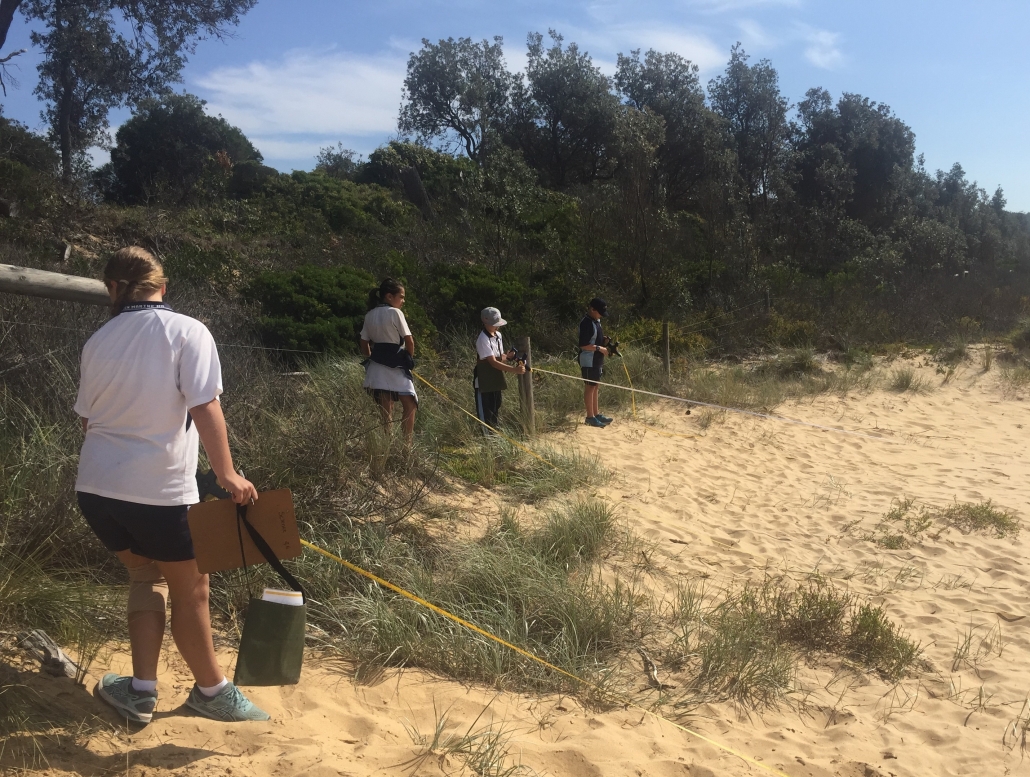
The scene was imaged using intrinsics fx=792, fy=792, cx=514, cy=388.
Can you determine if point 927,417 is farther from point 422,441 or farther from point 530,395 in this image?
point 422,441

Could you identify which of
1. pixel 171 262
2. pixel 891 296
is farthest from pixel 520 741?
pixel 891 296

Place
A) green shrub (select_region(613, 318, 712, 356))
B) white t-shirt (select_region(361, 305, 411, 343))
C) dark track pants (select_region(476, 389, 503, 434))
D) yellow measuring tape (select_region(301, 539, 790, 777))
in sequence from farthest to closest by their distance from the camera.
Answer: green shrub (select_region(613, 318, 712, 356))
dark track pants (select_region(476, 389, 503, 434))
white t-shirt (select_region(361, 305, 411, 343))
yellow measuring tape (select_region(301, 539, 790, 777))

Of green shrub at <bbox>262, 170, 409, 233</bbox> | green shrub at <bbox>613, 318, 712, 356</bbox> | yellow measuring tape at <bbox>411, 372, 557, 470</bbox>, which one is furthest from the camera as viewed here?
green shrub at <bbox>262, 170, 409, 233</bbox>

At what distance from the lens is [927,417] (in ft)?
35.0

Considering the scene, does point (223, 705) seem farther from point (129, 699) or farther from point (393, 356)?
point (393, 356)

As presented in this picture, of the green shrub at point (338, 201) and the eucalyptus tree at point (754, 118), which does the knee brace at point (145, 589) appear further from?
the eucalyptus tree at point (754, 118)

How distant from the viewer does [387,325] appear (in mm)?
6195

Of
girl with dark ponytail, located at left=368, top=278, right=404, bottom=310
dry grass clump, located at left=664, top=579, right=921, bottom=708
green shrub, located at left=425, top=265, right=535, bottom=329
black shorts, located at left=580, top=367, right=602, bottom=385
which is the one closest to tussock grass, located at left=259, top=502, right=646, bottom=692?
dry grass clump, located at left=664, top=579, right=921, bottom=708

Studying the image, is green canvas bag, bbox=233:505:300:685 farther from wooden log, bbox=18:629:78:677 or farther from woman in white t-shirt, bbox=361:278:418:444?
woman in white t-shirt, bbox=361:278:418:444

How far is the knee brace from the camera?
2.62m

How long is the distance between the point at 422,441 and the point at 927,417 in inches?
301

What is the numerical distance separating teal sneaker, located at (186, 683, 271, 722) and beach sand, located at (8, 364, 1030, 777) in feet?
0.15

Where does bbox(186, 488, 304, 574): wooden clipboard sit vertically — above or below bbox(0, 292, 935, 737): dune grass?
above

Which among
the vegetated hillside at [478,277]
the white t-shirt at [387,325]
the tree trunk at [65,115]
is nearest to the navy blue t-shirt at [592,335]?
the vegetated hillside at [478,277]
